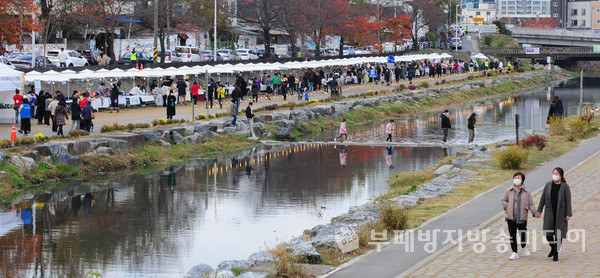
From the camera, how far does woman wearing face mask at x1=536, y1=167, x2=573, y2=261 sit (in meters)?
13.5

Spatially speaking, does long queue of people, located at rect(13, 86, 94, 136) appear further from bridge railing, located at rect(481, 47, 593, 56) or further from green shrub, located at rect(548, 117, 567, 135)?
bridge railing, located at rect(481, 47, 593, 56)

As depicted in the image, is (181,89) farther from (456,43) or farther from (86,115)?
(456,43)

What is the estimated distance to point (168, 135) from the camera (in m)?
35.1

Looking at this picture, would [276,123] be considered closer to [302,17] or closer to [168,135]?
[168,135]

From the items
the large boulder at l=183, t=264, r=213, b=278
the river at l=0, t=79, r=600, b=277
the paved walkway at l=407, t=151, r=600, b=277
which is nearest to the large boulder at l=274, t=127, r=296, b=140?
the river at l=0, t=79, r=600, b=277

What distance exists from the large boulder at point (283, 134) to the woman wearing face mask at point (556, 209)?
1096 inches

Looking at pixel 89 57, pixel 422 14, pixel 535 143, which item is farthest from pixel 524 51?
pixel 535 143

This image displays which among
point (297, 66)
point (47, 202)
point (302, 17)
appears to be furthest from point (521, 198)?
Answer: point (302, 17)

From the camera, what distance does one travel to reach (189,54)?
76250 millimetres

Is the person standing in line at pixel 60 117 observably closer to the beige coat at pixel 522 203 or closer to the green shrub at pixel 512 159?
the green shrub at pixel 512 159

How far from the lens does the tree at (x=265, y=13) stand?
7625cm

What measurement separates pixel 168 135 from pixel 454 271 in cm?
2299

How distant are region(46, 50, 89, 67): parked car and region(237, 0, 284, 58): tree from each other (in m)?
18.7

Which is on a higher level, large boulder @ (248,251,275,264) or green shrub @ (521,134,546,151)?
green shrub @ (521,134,546,151)
